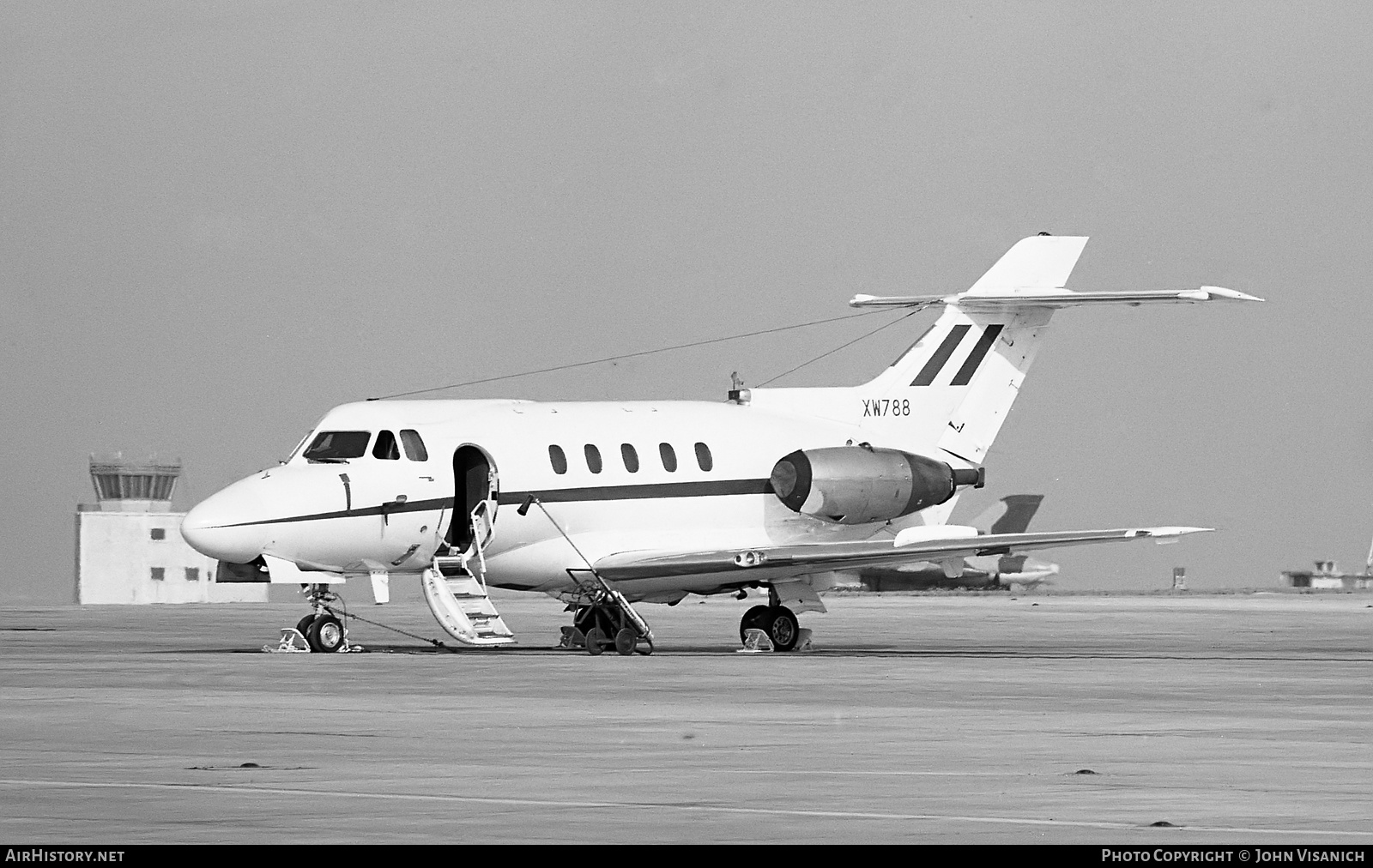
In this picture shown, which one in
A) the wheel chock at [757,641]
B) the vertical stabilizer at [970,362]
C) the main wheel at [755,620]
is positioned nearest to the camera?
the wheel chock at [757,641]

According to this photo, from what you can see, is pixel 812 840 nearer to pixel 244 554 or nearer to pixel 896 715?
pixel 896 715

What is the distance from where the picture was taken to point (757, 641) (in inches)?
1485

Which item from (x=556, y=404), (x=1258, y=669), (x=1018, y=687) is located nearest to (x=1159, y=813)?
(x=1018, y=687)

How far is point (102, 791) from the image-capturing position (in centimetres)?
1527

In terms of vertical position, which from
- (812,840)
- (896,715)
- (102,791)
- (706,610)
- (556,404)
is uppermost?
(706,610)

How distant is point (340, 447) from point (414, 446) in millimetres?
1080

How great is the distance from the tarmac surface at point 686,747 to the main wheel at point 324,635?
1.65ft

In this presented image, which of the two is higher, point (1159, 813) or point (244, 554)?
point (244, 554)

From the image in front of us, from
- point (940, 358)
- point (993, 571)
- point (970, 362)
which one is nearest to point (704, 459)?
point (940, 358)

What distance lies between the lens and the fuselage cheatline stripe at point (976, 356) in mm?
41531

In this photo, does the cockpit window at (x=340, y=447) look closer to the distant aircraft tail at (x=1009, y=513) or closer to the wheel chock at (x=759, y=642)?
the wheel chock at (x=759, y=642)

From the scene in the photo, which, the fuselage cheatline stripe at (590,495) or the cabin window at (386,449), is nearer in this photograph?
the fuselage cheatline stripe at (590,495)

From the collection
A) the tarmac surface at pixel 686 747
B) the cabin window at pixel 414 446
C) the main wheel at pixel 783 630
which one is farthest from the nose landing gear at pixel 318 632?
the main wheel at pixel 783 630
